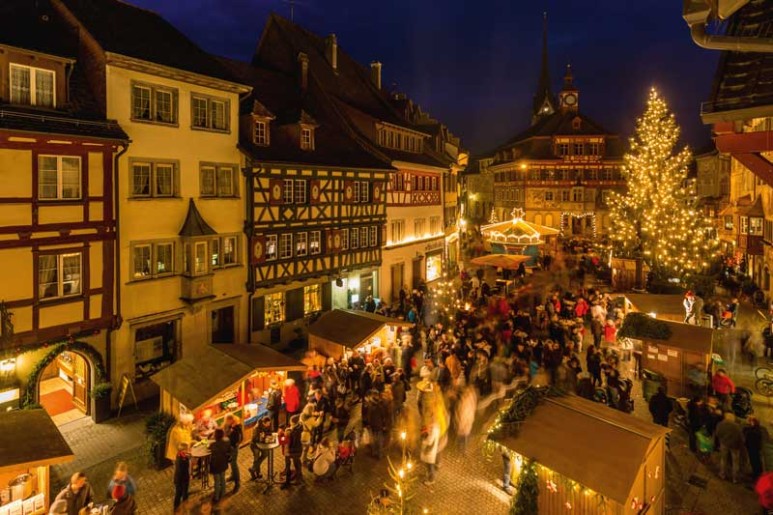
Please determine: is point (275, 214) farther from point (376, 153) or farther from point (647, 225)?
point (647, 225)

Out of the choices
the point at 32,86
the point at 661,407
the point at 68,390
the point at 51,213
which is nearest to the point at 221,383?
the point at 51,213

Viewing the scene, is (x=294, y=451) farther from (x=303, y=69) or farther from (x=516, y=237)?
(x=303, y=69)

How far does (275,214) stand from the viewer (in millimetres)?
20000

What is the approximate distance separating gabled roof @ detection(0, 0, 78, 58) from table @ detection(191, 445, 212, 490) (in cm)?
1071

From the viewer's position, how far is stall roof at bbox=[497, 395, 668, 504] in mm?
7664

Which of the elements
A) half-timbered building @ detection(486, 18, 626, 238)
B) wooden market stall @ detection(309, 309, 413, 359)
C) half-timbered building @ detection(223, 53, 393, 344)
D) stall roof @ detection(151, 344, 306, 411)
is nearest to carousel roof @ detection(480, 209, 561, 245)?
half-timbered building @ detection(223, 53, 393, 344)

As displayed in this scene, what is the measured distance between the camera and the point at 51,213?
13250 millimetres

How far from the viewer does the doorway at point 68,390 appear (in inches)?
574

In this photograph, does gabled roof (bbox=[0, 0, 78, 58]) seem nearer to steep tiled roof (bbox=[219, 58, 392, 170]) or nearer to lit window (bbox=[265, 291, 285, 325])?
steep tiled roof (bbox=[219, 58, 392, 170])

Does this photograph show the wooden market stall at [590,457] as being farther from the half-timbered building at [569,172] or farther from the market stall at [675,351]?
the half-timbered building at [569,172]

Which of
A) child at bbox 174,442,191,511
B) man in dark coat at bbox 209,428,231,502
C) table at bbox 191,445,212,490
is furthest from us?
table at bbox 191,445,212,490

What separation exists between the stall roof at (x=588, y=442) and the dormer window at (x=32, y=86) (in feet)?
45.2

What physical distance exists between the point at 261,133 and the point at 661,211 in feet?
73.6

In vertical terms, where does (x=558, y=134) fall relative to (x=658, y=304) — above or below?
above
